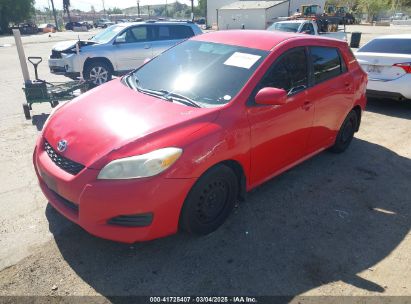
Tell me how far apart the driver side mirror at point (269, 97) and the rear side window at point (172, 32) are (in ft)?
26.9

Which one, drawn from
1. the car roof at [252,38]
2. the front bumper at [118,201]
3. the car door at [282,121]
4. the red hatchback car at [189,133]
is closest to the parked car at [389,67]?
the red hatchback car at [189,133]

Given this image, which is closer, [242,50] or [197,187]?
[197,187]

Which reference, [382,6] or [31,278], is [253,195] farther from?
[382,6]

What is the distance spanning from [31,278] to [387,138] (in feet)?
18.4

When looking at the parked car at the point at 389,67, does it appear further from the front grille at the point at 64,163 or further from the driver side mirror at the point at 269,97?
the front grille at the point at 64,163

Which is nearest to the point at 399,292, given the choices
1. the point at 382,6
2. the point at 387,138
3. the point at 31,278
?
the point at 31,278

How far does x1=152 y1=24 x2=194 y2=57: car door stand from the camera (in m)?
10.5

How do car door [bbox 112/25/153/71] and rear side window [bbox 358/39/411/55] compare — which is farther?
car door [bbox 112/25/153/71]

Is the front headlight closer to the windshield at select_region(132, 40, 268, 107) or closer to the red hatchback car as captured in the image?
the red hatchback car

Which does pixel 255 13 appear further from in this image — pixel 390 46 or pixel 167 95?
pixel 167 95

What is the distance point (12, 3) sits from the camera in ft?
164

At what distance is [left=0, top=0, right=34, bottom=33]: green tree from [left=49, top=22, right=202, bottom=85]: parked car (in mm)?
48271

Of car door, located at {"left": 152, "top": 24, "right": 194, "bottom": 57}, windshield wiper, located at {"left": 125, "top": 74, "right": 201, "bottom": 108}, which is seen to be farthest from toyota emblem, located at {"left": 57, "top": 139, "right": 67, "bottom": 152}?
car door, located at {"left": 152, "top": 24, "right": 194, "bottom": 57}

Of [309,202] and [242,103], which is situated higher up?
[242,103]
